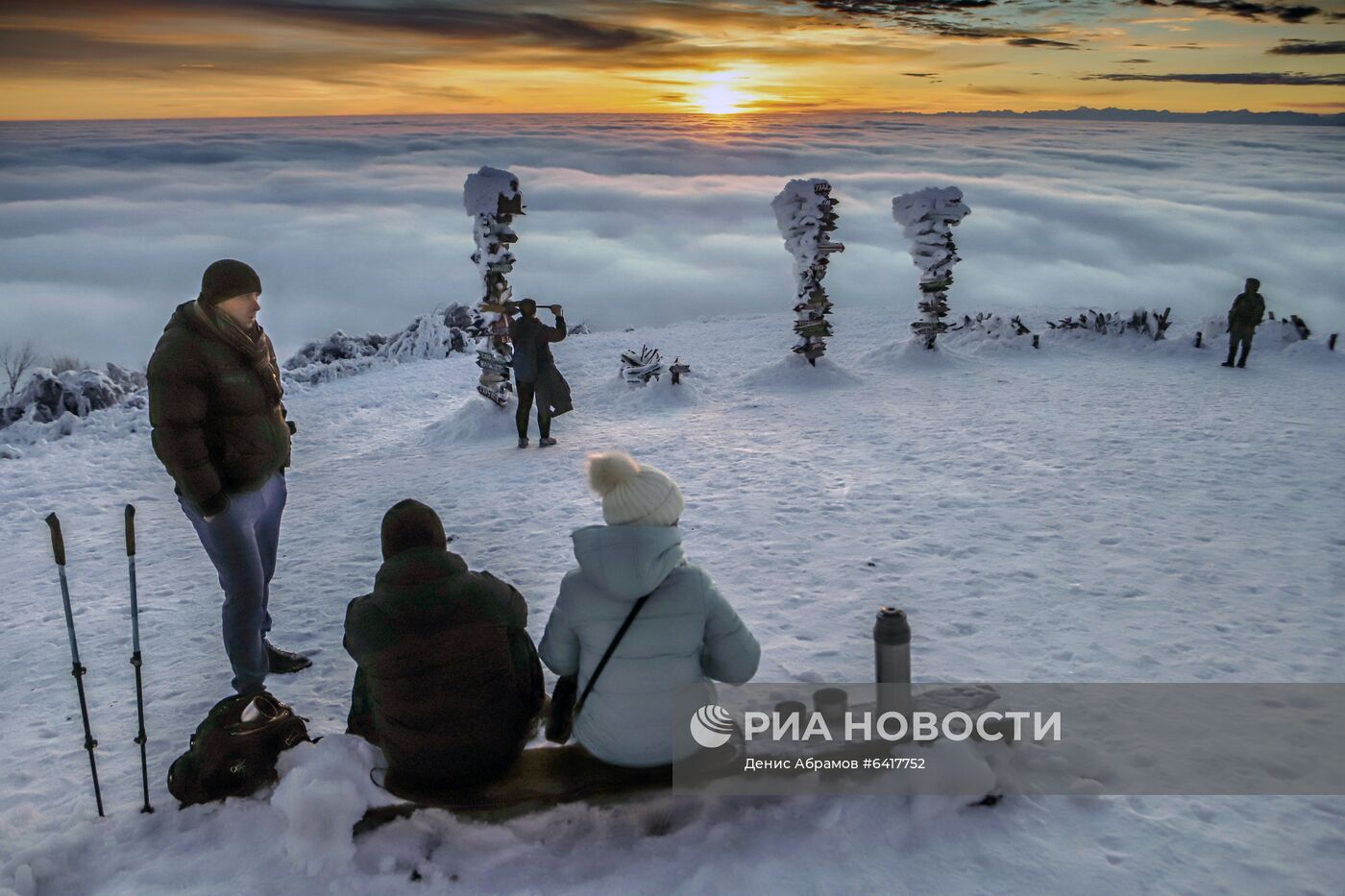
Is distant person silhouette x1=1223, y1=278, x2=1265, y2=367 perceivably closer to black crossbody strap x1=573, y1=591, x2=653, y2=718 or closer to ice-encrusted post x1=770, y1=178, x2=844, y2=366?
ice-encrusted post x1=770, y1=178, x2=844, y2=366

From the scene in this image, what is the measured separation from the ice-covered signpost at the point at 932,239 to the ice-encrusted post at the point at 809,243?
7.66 feet

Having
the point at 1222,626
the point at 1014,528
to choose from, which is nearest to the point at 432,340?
the point at 1014,528

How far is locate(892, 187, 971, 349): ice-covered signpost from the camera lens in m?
18.3

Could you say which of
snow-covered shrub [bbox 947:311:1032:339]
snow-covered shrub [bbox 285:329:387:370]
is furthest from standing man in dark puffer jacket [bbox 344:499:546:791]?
snow-covered shrub [bbox 285:329:387:370]

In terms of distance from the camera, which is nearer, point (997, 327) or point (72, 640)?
point (72, 640)

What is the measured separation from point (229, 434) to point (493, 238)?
32.7 feet

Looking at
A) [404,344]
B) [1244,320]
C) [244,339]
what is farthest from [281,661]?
[404,344]

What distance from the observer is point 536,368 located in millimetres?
11172

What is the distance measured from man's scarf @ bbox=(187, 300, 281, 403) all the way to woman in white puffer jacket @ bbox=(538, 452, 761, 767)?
239 centimetres

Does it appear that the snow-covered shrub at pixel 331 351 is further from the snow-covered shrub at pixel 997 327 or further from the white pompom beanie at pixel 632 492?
the white pompom beanie at pixel 632 492

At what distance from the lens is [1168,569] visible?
6.98 m

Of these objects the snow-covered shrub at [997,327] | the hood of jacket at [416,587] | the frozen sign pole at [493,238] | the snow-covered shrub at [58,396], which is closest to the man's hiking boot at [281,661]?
the hood of jacket at [416,587]

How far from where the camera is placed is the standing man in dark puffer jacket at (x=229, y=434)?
14.2 ft

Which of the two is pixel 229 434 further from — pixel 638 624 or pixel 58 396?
pixel 58 396
